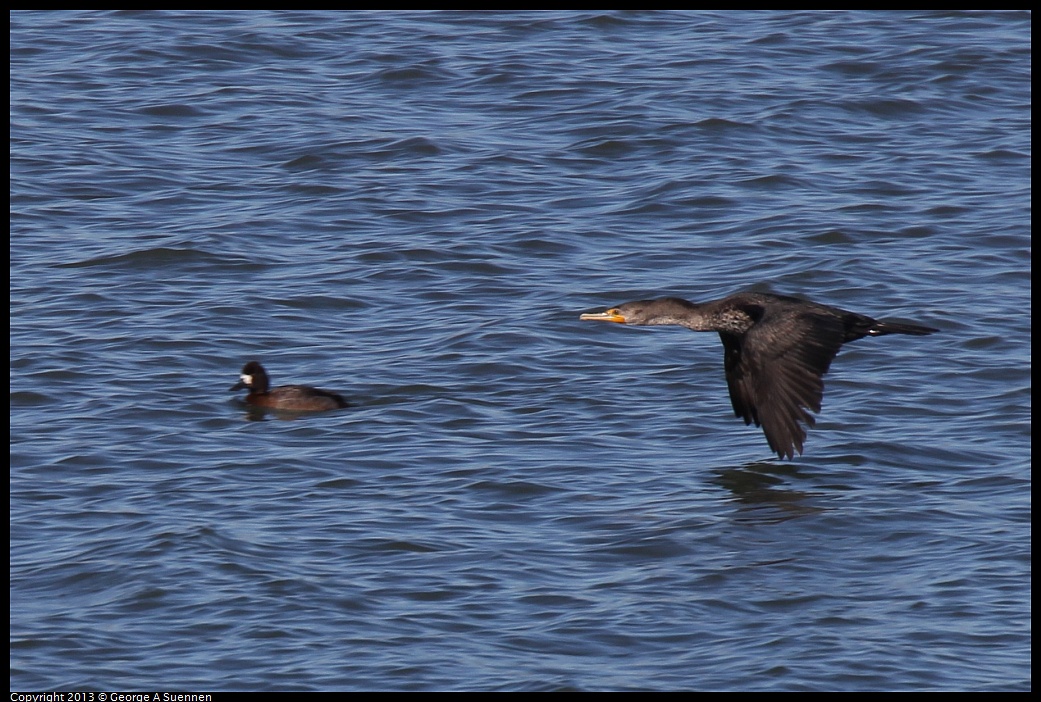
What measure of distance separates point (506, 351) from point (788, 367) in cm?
242

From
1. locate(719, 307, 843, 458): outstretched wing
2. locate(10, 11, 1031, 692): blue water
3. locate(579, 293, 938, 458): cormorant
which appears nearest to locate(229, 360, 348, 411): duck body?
locate(10, 11, 1031, 692): blue water

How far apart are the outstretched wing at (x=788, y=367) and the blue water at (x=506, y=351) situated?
0.29m

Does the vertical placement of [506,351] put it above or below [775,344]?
below

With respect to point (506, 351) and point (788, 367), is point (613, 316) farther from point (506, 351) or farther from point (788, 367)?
point (788, 367)

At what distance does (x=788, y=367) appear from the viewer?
348 inches

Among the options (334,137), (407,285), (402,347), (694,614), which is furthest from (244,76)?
(694,614)

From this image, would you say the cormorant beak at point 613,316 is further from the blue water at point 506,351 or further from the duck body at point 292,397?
the duck body at point 292,397

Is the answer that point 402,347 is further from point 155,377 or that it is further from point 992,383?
point 992,383

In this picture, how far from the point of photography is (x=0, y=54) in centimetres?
1563

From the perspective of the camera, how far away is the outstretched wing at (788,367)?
8.69m

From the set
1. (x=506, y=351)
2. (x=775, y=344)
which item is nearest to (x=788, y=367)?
(x=775, y=344)

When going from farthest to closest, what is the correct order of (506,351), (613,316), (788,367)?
1. (506,351)
2. (613,316)
3. (788,367)
